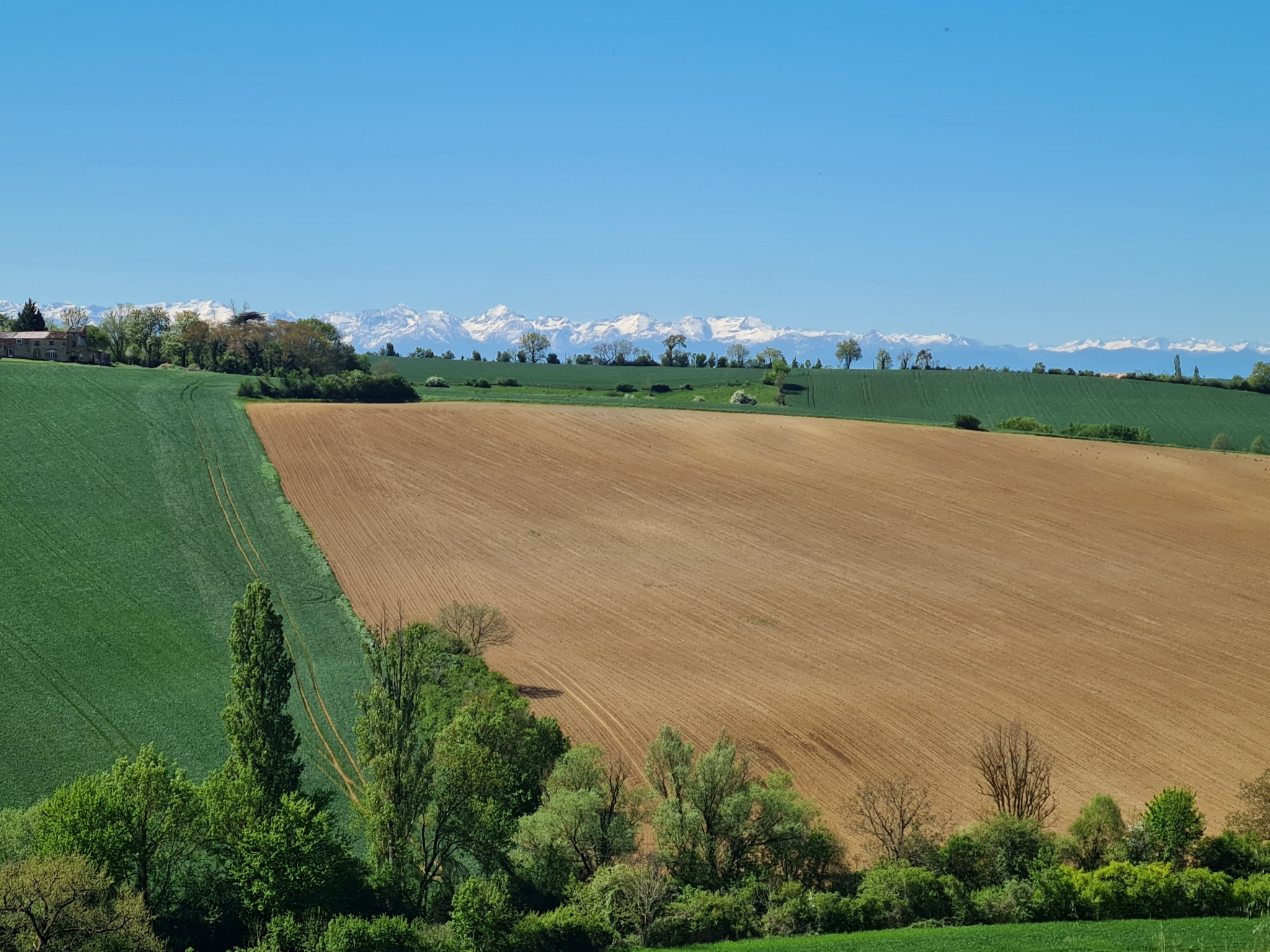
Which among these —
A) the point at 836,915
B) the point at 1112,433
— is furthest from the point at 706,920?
the point at 1112,433

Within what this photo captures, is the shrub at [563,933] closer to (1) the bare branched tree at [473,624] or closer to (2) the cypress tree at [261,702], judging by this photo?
(2) the cypress tree at [261,702]

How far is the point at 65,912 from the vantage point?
73.0 ft

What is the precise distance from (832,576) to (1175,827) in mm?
26871

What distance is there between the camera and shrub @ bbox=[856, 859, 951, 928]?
2553 centimetres

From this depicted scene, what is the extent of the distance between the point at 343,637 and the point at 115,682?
9.31 meters

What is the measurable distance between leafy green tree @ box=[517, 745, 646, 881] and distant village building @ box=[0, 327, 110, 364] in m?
96.0

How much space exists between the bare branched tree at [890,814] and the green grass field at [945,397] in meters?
67.9

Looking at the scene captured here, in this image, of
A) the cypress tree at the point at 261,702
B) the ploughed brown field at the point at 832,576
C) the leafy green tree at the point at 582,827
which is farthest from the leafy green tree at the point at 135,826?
the ploughed brown field at the point at 832,576

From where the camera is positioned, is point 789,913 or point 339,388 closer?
point 789,913

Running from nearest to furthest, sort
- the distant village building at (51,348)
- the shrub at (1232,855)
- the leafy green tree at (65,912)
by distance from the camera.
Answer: the leafy green tree at (65,912) → the shrub at (1232,855) → the distant village building at (51,348)

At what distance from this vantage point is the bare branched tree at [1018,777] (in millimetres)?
30406

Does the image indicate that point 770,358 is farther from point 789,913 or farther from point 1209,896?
point 789,913

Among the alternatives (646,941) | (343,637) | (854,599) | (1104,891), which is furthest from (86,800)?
(854,599)

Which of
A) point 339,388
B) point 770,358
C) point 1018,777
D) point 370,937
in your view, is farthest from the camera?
point 770,358
